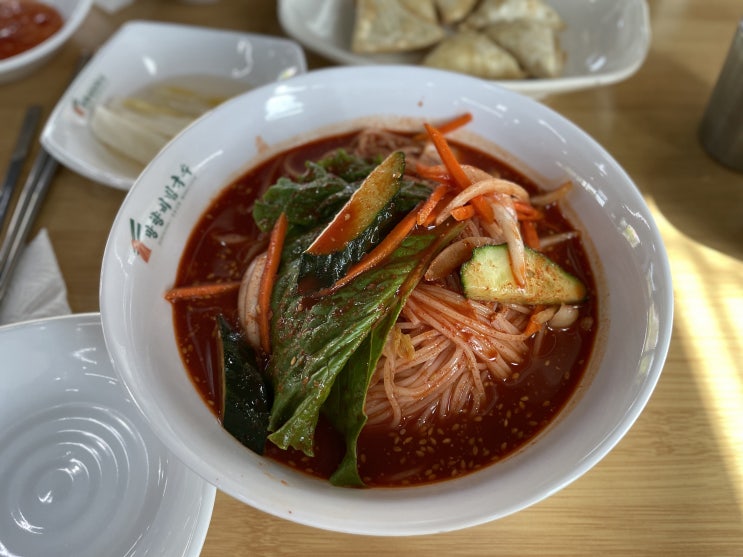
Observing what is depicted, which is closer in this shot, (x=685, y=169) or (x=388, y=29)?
(x=685, y=169)

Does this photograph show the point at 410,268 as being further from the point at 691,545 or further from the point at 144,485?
the point at 691,545

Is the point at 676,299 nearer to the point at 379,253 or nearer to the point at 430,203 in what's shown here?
the point at 430,203

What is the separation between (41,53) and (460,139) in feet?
6.18

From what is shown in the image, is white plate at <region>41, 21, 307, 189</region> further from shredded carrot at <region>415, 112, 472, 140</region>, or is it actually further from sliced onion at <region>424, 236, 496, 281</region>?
sliced onion at <region>424, 236, 496, 281</region>

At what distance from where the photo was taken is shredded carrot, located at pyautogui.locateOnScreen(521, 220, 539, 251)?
171cm

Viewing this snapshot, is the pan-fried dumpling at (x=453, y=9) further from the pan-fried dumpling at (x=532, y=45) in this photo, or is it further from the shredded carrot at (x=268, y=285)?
the shredded carrot at (x=268, y=285)

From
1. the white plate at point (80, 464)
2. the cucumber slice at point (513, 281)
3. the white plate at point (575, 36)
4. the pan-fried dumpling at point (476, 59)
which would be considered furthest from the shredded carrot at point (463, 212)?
the pan-fried dumpling at point (476, 59)

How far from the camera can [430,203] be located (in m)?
Answer: 1.58

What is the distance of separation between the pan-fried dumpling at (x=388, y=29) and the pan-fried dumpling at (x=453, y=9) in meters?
0.14

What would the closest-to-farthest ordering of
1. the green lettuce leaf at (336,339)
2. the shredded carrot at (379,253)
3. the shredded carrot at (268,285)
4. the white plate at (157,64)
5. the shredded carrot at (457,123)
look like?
the green lettuce leaf at (336,339) < the shredded carrot at (379,253) < the shredded carrot at (268,285) < the shredded carrot at (457,123) < the white plate at (157,64)

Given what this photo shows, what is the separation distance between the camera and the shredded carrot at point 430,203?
1.55m

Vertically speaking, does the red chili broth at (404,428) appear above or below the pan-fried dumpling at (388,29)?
below

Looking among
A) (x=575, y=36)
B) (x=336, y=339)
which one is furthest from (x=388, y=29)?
(x=336, y=339)

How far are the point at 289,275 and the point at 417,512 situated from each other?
2.23 feet
